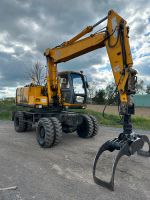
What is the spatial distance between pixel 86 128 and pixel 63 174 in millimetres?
3937

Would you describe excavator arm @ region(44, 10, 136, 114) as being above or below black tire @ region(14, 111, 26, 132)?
above

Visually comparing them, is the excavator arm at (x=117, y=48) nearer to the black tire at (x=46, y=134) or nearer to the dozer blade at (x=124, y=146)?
the dozer blade at (x=124, y=146)

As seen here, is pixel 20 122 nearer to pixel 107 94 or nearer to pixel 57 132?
pixel 57 132

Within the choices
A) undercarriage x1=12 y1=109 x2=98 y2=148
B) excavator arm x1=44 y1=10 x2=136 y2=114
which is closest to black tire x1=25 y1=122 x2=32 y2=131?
undercarriage x1=12 y1=109 x2=98 y2=148

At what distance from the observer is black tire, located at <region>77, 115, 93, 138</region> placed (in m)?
8.30

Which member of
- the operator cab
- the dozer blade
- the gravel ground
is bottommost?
the gravel ground

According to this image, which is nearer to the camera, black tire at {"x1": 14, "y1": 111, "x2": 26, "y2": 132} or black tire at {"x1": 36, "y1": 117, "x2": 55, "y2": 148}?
black tire at {"x1": 36, "y1": 117, "x2": 55, "y2": 148}

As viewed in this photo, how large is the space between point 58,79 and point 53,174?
4705 mm

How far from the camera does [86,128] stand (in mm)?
8438

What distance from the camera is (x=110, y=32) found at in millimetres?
5637

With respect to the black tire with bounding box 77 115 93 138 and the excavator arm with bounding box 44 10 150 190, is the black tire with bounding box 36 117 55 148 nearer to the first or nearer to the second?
the black tire with bounding box 77 115 93 138

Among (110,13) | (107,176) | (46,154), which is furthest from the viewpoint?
(46,154)

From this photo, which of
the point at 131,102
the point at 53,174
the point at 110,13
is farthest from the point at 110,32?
the point at 53,174

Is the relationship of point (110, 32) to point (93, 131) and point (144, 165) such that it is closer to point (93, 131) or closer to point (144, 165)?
point (144, 165)
